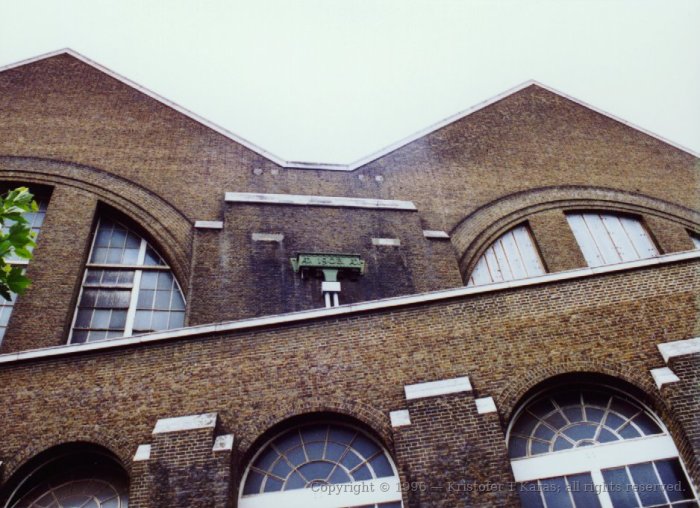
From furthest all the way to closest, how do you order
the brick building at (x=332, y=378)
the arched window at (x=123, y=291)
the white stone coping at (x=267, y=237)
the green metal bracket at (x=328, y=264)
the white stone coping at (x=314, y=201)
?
the white stone coping at (x=314, y=201) < the white stone coping at (x=267, y=237) < the green metal bracket at (x=328, y=264) < the arched window at (x=123, y=291) < the brick building at (x=332, y=378)

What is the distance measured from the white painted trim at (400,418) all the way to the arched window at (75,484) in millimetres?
4128

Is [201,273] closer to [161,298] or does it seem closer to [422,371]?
[161,298]

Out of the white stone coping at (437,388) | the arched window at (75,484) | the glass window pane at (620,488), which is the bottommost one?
the glass window pane at (620,488)

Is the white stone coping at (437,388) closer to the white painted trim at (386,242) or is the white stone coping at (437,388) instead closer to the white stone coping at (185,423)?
the white stone coping at (185,423)

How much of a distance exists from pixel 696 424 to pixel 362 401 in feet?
15.9

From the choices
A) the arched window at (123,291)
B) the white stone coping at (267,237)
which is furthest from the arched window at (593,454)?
the arched window at (123,291)

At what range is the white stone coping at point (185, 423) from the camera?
30.8 feet

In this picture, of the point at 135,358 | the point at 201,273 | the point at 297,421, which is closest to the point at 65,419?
the point at 135,358

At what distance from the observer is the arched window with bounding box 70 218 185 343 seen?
574 inches

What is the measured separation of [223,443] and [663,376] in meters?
6.72

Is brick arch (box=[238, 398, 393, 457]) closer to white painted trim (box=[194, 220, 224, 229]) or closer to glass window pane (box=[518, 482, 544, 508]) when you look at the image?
glass window pane (box=[518, 482, 544, 508])

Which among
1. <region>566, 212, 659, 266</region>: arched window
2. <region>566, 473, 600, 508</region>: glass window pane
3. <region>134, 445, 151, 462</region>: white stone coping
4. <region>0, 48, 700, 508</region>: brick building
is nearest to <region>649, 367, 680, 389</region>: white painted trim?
<region>0, 48, 700, 508</region>: brick building

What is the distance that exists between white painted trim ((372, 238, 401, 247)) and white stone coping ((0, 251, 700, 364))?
5.36 meters

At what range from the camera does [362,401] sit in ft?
31.9
